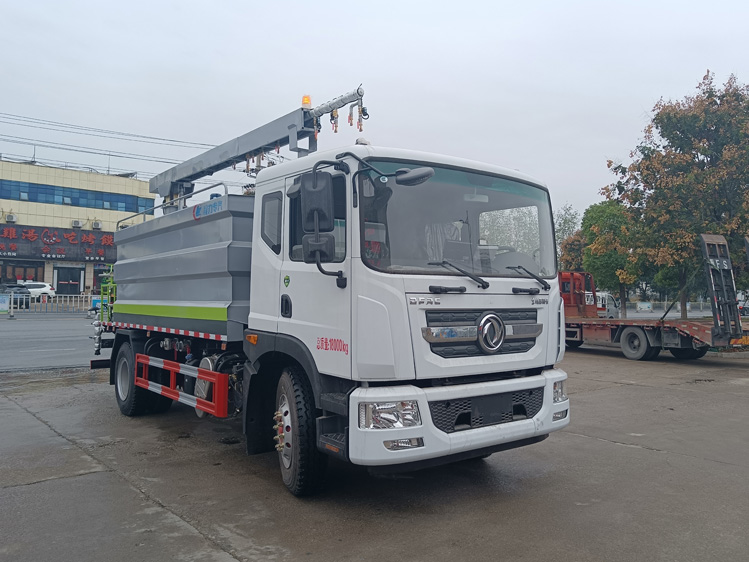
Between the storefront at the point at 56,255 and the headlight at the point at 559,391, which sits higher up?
the storefront at the point at 56,255

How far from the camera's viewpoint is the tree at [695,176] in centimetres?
1719

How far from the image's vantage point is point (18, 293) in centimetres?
3825

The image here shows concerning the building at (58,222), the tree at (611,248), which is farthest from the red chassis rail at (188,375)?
the building at (58,222)

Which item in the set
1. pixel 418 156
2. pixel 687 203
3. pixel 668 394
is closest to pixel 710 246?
pixel 687 203

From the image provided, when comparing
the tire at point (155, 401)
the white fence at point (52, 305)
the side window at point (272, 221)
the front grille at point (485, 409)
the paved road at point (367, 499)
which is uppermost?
the side window at point (272, 221)

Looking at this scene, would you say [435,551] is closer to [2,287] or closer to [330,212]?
[330,212]

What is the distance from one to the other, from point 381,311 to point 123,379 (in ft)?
19.0

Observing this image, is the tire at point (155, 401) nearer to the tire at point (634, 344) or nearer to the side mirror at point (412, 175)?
the side mirror at point (412, 175)

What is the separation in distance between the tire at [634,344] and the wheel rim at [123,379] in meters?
12.6

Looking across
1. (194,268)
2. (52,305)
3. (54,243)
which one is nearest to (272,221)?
(194,268)

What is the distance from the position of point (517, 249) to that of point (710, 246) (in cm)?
1133

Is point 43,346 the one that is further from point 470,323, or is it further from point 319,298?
point 470,323

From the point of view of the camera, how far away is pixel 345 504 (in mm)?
4867

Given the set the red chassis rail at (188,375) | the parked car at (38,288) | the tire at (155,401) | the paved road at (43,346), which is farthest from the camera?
the parked car at (38,288)
